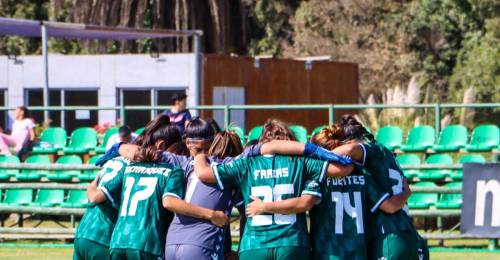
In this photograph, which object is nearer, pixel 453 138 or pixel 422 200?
pixel 422 200

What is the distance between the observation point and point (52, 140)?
21891mm

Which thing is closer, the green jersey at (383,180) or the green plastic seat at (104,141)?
the green jersey at (383,180)

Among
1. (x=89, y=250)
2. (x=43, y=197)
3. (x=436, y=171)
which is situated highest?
(x=89, y=250)

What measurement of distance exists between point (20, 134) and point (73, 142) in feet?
4.20

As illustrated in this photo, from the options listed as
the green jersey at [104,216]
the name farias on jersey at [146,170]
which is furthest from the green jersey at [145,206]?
the green jersey at [104,216]

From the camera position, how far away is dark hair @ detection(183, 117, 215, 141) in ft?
29.1

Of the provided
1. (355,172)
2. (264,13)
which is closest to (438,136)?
(355,172)

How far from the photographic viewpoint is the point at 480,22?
38.9 m

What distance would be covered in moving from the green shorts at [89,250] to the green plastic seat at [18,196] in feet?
31.9

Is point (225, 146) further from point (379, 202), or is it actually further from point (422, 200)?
point (422, 200)

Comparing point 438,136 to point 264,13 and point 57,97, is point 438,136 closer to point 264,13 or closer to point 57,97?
point 57,97

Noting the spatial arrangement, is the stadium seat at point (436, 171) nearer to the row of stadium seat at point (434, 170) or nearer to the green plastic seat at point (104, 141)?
the row of stadium seat at point (434, 170)

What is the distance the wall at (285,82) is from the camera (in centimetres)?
2875

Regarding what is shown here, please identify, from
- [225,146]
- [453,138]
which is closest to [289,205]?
[225,146]
